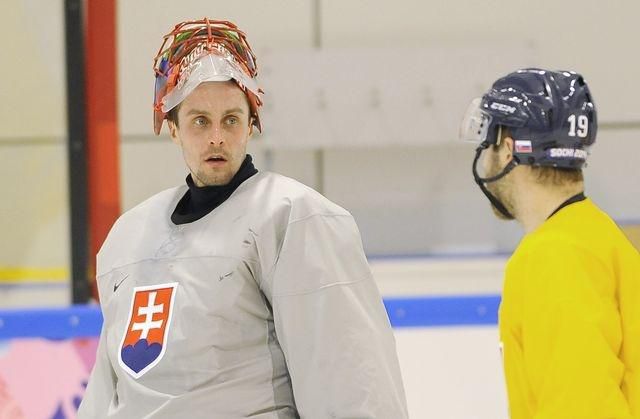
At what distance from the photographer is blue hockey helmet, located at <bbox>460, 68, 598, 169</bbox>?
1.44 m

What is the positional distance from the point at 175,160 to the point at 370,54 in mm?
786

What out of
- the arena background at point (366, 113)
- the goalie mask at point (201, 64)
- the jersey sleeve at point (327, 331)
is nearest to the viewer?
the jersey sleeve at point (327, 331)

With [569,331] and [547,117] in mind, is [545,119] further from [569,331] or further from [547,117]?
[569,331]

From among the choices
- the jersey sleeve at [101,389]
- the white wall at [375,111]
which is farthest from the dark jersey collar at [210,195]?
the white wall at [375,111]

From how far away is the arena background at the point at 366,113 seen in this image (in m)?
3.40

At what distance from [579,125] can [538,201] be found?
0.13m

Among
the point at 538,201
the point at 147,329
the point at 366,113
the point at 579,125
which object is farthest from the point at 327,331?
the point at 366,113

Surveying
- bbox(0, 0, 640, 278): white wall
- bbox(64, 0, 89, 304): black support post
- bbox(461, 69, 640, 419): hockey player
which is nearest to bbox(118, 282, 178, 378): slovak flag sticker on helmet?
bbox(461, 69, 640, 419): hockey player

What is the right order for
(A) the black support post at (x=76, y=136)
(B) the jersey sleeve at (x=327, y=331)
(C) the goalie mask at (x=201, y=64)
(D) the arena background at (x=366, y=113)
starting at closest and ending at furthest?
(B) the jersey sleeve at (x=327, y=331)
(C) the goalie mask at (x=201, y=64)
(A) the black support post at (x=76, y=136)
(D) the arena background at (x=366, y=113)

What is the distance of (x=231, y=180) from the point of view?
1.39 meters

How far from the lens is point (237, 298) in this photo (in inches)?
50.3

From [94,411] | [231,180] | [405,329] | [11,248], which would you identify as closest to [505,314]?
[231,180]

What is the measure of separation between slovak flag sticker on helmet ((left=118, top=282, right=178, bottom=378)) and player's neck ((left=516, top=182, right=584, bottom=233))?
1.68 ft

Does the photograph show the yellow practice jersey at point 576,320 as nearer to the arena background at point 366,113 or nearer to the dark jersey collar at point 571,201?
the dark jersey collar at point 571,201
